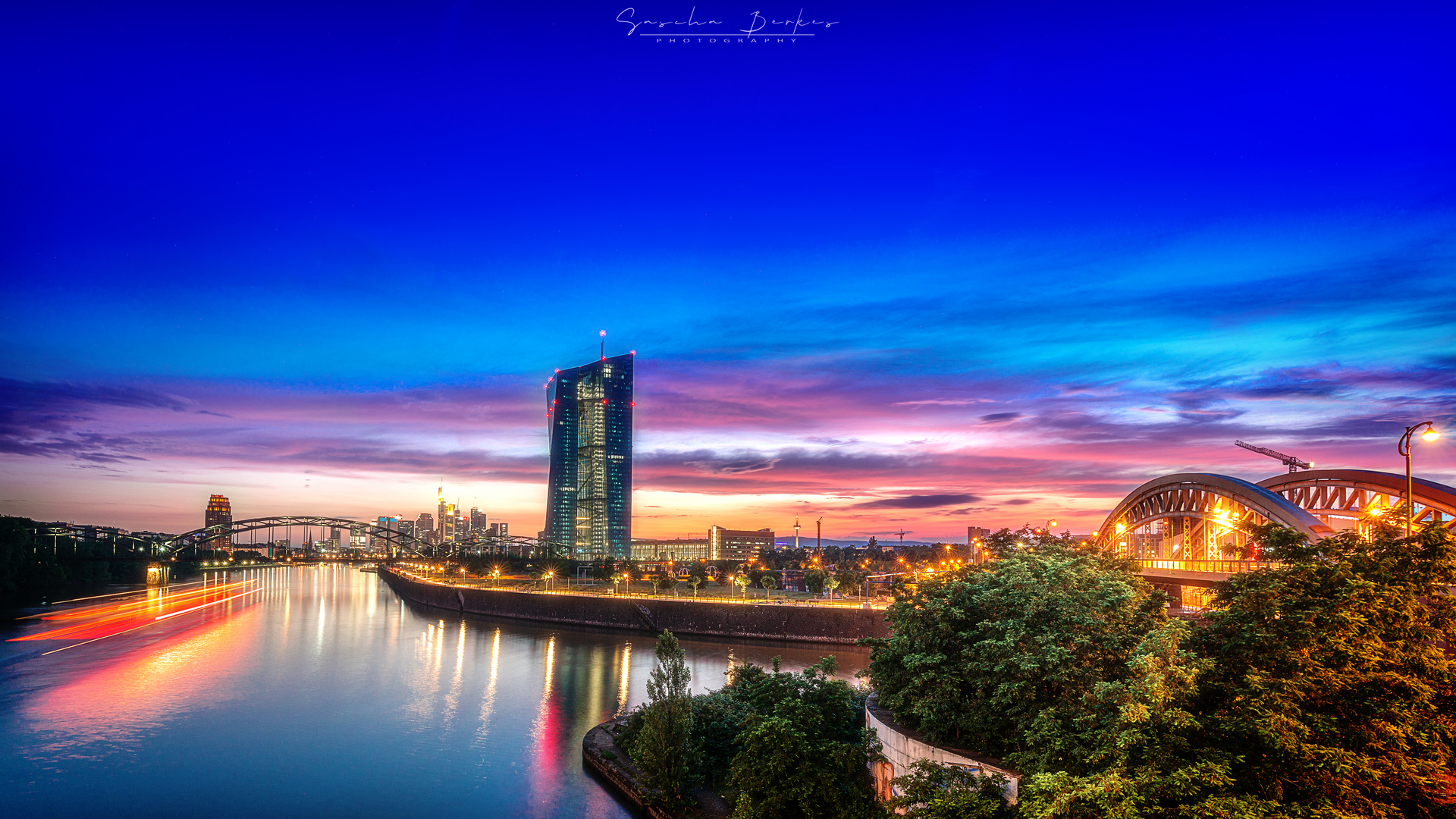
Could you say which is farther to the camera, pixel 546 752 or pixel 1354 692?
pixel 546 752

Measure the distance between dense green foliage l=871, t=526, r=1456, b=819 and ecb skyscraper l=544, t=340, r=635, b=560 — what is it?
162603 millimetres

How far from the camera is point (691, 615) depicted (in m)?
57.8

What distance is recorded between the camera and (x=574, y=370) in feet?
604

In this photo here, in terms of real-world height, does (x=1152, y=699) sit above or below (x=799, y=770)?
above

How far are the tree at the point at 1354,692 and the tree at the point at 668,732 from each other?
38.5ft

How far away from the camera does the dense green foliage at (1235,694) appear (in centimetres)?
906

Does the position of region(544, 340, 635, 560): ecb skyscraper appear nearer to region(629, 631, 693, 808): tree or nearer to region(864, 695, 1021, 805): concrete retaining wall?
region(629, 631, 693, 808): tree

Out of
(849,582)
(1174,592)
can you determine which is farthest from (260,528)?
(1174,592)

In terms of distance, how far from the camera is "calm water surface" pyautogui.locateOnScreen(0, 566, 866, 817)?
2230 cm

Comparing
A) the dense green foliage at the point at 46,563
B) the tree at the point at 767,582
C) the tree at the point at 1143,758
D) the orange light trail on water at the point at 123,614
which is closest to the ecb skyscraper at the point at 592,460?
the orange light trail on water at the point at 123,614

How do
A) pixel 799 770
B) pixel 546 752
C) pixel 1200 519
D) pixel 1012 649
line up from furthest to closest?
1. pixel 1200 519
2. pixel 546 752
3. pixel 799 770
4. pixel 1012 649

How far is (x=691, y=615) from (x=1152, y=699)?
1958 inches

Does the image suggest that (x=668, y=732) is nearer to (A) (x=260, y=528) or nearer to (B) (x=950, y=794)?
(B) (x=950, y=794)

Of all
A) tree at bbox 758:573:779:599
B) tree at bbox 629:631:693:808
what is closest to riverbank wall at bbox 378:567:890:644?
tree at bbox 758:573:779:599
